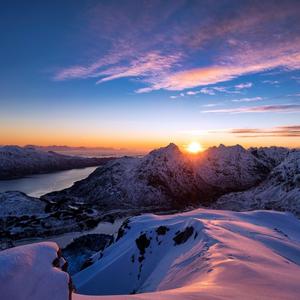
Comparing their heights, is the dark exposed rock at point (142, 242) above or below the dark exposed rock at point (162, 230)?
below

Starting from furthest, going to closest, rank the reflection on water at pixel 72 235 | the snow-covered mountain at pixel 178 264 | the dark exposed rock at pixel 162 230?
the reflection on water at pixel 72 235
the dark exposed rock at pixel 162 230
the snow-covered mountain at pixel 178 264

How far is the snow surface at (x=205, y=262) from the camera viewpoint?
16.6 m

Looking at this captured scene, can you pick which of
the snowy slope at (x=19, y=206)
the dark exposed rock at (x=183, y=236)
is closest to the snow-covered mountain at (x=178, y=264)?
the dark exposed rock at (x=183, y=236)

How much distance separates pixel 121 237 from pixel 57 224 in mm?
88652

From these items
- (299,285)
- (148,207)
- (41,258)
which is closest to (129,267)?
(299,285)

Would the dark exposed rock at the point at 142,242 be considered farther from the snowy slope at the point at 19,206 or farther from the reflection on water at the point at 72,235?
the snowy slope at the point at 19,206

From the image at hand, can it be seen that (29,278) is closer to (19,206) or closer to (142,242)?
(142,242)

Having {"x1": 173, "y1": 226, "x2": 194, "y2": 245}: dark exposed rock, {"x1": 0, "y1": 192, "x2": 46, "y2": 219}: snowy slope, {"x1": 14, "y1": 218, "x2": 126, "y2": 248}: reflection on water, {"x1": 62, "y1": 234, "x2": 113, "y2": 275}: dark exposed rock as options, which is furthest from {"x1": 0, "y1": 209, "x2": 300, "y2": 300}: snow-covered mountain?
{"x1": 0, "y1": 192, "x2": 46, "y2": 219}: snowy slope

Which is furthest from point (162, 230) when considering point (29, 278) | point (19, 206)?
point (19, 206)

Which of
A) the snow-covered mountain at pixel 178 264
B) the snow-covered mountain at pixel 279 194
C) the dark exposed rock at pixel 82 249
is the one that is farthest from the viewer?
the snow-covered mountain at pixel 279 194

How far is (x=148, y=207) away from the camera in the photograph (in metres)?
196

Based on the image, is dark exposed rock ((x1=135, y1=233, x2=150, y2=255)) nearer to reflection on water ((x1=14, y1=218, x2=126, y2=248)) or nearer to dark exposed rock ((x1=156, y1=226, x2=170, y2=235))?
dark exposed rock ((x1=156, y1=226, x2=170, y2=235))

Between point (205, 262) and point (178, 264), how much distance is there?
320 inches

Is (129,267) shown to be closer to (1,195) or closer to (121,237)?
(121,237)
